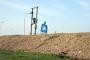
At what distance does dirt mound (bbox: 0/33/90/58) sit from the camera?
20809 millimetres

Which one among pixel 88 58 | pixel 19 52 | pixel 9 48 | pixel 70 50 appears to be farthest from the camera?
pixel 9 48

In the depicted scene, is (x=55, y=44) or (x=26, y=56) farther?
(x=55, y=44)

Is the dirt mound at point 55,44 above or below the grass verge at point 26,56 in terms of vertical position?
above

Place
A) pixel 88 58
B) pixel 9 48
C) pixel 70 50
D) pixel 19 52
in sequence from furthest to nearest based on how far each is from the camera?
pixel 9 48, pixel 19 52, pixel 70 50, pixel 88 58

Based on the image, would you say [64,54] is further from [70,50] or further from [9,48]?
[9,48]

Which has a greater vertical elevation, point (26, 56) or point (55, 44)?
point (55, 44)

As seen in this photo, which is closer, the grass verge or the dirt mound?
the grass verge

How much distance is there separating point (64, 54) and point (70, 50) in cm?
59

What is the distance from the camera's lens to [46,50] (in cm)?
2223

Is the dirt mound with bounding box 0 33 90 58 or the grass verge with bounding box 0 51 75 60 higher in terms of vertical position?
the dirt mound with bounding box 0 33 90 58

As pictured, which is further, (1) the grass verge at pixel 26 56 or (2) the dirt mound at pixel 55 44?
(2) the dirt mound at pixel 55 44

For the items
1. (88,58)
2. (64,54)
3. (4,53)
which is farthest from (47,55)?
(4,53)

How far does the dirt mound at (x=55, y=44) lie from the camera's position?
2081 cm

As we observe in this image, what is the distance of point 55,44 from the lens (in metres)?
22.5
